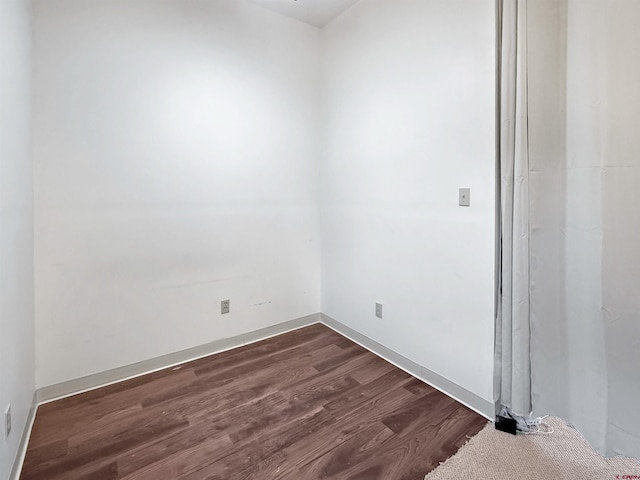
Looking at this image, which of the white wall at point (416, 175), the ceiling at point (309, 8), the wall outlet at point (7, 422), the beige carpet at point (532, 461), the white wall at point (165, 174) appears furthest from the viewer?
the ceiling at point (309, 8)

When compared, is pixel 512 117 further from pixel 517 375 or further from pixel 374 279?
pixel 374 279

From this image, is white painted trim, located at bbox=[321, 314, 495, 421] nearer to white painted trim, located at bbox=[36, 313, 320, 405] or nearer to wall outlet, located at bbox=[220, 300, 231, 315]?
white painted trim, located at bbox=[36, 313, 320, 405]

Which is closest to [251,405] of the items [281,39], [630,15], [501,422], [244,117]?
[501,422]

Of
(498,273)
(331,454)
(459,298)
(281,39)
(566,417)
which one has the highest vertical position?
(281,39)

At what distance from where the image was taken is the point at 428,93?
6.58 feet

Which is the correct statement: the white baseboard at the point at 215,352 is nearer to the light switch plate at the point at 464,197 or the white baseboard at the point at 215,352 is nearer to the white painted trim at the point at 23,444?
the white painted trim at the point at 23,444

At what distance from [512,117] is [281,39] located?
6.76ft

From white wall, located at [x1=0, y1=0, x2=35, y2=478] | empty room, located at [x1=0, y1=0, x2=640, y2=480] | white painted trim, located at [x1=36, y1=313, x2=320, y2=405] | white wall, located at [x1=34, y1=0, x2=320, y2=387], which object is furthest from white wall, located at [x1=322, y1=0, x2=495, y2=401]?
white wall, located at [x1=0, y1=0, x2=35, y2=478]

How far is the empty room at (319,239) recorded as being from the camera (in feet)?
4.61

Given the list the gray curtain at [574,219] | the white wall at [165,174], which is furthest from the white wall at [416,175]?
the white wall at [165,174]

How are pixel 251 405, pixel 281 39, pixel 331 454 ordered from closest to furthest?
1. pixel 331 454
2. pixel 251 405
3. pixel 281 39

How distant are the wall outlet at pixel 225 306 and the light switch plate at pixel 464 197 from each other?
188 centimetres

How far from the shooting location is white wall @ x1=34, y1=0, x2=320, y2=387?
6.32 feet

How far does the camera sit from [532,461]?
4.77 feet
